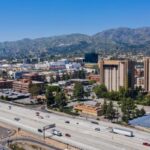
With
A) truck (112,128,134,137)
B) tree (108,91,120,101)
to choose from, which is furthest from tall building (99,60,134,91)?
truck (112,128,134,137)

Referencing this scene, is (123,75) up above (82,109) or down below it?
above

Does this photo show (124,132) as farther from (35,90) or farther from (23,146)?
(35,90)

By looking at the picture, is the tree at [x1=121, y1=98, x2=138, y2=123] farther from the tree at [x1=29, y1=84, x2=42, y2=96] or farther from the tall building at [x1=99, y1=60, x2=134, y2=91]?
the tree at [x1=29, y1=84, x2=42, y2=96]

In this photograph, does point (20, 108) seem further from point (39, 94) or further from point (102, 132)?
point (102, 132)

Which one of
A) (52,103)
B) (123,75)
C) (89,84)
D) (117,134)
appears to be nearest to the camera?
(117,134)

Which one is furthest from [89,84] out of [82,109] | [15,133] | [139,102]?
[15,133]

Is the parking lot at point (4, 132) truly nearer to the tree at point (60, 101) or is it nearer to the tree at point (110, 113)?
the tree at point (110, 113)
